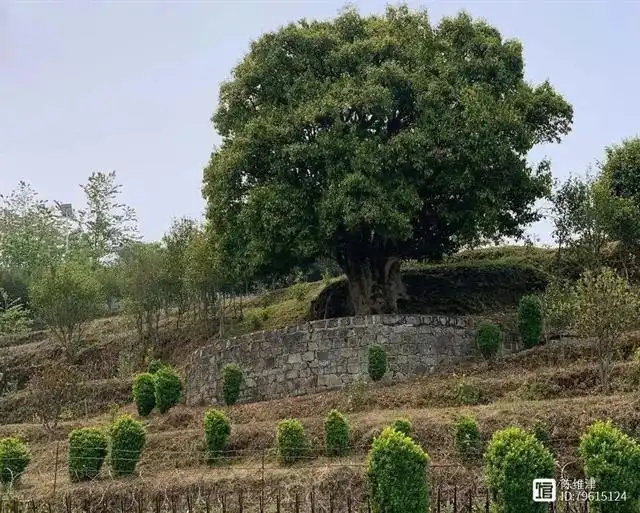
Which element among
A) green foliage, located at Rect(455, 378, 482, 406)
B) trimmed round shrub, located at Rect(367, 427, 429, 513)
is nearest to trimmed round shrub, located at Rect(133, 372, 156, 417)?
green foliage, located at Rect(455, 378, 482, 406)

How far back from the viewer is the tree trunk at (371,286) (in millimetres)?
23031

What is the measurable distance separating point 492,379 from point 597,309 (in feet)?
8.51

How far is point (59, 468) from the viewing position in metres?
16.5

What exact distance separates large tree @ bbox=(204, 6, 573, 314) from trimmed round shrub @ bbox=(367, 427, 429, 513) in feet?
32.2

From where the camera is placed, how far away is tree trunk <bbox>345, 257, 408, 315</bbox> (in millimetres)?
23031

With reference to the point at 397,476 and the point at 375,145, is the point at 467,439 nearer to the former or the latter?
→ the point at 397,476

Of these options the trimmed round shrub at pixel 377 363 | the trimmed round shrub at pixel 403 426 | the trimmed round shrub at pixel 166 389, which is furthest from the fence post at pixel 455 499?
the trimmed round shrub at pixel 166 389

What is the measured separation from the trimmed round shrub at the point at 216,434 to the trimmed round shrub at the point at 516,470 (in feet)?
19.9

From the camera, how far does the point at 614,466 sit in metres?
9.98

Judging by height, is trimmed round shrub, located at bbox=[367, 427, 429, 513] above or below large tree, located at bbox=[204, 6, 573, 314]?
below

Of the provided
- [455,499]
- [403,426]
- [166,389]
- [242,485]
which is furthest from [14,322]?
[455,499]

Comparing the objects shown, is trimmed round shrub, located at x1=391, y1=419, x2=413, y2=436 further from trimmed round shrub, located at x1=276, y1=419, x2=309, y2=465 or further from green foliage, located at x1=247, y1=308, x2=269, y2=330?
green foliage, located at x1=247, y1=308, x2=269, y2=330

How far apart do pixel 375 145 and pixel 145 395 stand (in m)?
7.97

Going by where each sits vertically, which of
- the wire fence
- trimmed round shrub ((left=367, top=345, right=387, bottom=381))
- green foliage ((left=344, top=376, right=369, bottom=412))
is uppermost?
trimmed round shrub ((left=367, top=345, right=387, bottom=381))
